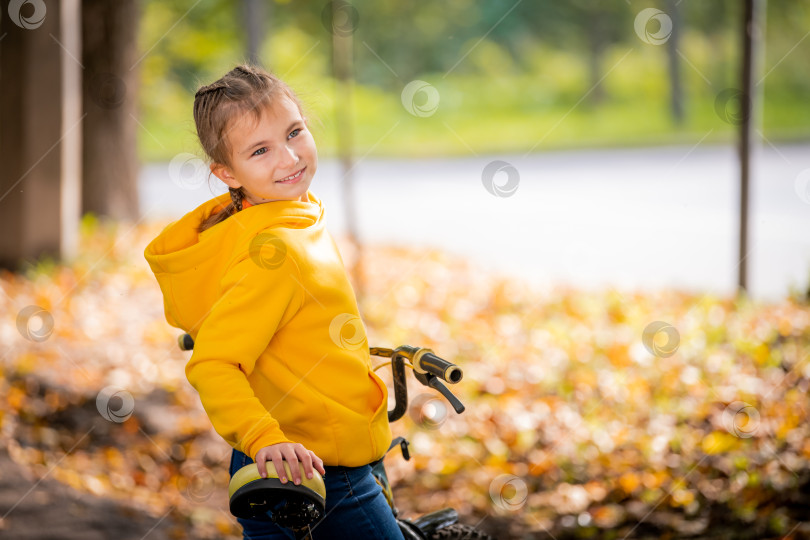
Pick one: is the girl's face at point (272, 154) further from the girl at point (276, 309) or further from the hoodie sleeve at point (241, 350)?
the hoodie sleeve at point (241, 350)

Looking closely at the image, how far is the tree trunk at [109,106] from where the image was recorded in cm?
959

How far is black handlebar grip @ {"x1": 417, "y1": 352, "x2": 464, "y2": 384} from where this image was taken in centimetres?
199

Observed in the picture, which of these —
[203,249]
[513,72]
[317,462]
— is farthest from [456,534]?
[513,72]

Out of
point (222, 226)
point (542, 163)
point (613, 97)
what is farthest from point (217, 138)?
point (613, 97)

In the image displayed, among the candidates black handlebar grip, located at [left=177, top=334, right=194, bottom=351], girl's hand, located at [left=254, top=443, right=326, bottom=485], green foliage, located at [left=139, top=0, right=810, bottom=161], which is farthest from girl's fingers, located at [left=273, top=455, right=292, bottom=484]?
green foliage, located at [left=139, top=0, right=810, bottom=161]

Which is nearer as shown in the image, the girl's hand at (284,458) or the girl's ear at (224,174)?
the girl's hand at (284,458)

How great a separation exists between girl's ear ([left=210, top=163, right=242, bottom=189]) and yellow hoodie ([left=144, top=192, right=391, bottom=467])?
7 centimetres

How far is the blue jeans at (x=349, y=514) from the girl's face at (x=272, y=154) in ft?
2.01

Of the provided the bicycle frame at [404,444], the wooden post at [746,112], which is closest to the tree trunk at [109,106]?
the wooden post at [746,112]

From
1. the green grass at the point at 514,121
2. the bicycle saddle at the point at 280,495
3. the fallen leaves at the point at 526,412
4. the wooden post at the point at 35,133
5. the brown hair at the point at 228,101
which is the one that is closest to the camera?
the bicycle saddle at the point at 280,495

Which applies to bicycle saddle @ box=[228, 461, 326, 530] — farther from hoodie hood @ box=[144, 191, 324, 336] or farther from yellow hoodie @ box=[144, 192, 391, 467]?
hoodie hood @ box=[144, 191, 324, 336]

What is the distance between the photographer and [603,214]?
1166 cm

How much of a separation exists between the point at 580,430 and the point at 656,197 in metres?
7.69

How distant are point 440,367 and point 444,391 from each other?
57mm
